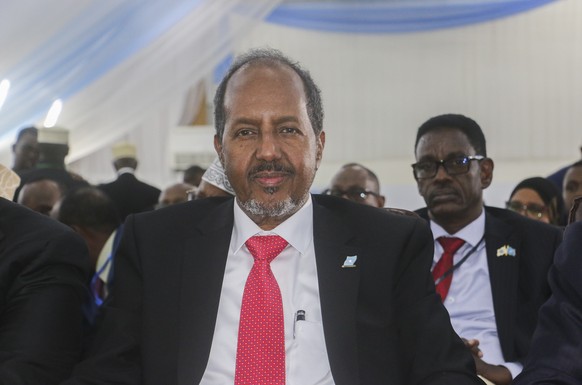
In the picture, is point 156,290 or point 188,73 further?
point 188,73

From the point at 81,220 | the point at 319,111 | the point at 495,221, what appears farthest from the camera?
the point at 81,220

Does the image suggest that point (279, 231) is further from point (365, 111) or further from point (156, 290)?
point (365, 111)

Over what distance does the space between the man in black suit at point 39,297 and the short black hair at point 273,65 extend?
18.9 inches

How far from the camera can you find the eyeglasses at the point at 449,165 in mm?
3307

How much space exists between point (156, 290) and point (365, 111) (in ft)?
21.2

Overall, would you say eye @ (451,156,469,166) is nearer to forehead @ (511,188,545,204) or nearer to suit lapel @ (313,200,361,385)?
suit lapel @ (313,200,361,385)

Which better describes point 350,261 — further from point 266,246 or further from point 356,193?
point 356,193

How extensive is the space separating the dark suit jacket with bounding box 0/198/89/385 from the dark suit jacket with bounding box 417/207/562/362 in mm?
1361

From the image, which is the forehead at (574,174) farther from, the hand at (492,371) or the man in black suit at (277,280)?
the man in black suit at (277,280)

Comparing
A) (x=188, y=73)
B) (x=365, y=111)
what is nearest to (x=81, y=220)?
(x=188, y=73)

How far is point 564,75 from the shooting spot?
8.24 metres

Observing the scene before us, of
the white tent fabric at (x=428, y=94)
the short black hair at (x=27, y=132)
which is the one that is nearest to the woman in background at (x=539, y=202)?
the short black hair at (x=27, y=132)

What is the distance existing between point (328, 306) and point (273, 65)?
59cm

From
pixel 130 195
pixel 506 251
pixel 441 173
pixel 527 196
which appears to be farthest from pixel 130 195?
pixel 506 251
